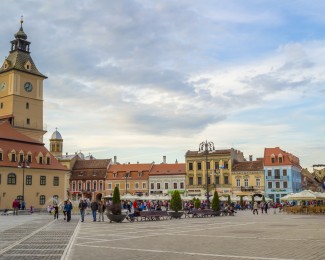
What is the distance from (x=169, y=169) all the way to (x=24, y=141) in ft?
115

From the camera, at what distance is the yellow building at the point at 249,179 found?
78875 mm

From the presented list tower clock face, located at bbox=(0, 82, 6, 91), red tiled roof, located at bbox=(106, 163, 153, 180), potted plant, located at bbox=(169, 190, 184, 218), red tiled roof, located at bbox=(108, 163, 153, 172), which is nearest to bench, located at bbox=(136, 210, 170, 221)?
potted plant, located at bbox=(169, 190, 184, 218)

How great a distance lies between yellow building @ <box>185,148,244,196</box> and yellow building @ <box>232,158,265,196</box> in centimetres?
113

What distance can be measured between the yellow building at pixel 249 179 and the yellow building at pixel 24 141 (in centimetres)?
3206

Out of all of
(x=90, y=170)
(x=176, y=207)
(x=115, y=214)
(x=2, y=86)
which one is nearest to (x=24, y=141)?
(x=2, y=86)

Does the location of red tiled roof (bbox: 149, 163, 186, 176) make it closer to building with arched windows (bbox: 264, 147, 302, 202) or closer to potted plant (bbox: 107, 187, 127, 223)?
building with arched windows (bbox: 264, 147, 302, 202)

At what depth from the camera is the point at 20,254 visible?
1270 centimetres

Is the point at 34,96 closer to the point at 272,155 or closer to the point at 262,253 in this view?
the point at 272,155

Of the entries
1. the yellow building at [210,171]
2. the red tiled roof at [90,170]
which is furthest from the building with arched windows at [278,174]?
the red tiled roof at [90,170]

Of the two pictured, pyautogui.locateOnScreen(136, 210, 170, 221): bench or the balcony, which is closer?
pyautogui.locateOnScreen(136, 210, 170, 221): bench

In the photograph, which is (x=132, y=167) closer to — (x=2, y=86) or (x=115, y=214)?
(x=2, y=86)

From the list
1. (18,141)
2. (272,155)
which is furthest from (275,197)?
(18,141)

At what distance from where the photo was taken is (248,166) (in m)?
80.8

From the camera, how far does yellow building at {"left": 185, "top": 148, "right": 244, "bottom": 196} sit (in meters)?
81.0
